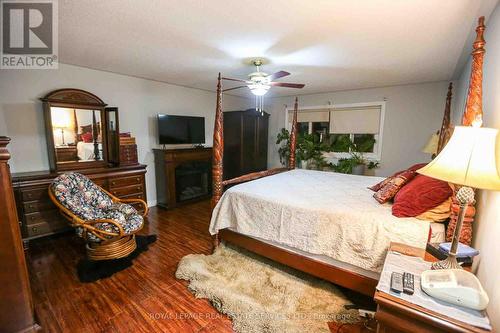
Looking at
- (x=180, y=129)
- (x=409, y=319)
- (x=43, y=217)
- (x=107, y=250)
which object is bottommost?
(x=107, y=250)

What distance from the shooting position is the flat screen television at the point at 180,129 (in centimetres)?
406

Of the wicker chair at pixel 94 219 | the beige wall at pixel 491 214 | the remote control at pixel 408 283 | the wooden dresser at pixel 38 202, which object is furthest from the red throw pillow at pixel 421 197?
the wooden dresser at pixel 38 202

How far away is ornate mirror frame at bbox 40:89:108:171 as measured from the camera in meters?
2.88

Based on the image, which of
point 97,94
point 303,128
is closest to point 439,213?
point 303,128

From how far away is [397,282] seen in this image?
111cm

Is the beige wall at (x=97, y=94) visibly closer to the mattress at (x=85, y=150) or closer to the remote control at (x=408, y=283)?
the mattress at (x=85, y=150)

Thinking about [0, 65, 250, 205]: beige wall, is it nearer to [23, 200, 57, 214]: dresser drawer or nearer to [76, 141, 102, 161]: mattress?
[76, 141, 102, 161]: mattress

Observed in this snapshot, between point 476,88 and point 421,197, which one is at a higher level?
point 476,88

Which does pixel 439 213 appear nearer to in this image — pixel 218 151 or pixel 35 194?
pixel 218 151

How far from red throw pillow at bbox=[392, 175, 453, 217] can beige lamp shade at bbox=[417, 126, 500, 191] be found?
0.76m

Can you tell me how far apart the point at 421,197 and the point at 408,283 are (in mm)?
907

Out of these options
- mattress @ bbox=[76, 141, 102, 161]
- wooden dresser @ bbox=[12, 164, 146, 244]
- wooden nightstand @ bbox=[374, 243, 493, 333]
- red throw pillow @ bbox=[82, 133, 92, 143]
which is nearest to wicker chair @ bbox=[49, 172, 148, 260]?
wooden dresser @ bbox=[12, 164, 146, 244]

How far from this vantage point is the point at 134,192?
3.55 metres

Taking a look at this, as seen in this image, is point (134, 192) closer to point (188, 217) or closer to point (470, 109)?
point (188, 217)
